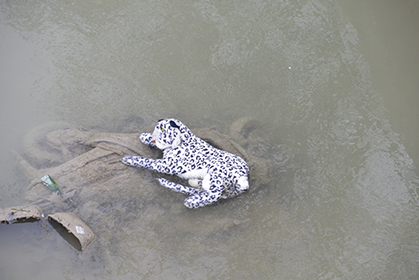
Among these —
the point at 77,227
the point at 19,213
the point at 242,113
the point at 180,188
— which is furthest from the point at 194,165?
the point at 19,213

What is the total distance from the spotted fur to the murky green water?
22 centimetres

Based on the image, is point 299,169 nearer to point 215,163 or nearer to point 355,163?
point 355,163

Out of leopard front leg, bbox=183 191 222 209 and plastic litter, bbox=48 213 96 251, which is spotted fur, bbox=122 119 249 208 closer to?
leopard front leg, bbox=183 191 222 209

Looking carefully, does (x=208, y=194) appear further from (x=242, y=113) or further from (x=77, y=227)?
(x=242, y=113)

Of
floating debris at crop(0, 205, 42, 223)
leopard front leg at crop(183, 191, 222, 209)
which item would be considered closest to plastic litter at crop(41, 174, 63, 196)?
floating debris at crop(0, 205, 42, 223)

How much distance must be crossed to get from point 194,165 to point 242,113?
1.44 meters

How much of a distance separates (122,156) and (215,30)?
3.26 m

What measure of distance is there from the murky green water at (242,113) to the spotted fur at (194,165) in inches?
8.8

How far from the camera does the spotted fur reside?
4344 millimetres

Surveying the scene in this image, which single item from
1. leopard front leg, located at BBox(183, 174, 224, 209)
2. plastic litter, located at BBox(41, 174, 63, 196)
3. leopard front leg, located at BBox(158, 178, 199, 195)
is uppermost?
leopard front leg, located at BBox(183, 174, 224, 209)

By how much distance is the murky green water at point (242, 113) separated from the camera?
409 centimetres

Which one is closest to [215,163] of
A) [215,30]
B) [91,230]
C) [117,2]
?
[91,230]

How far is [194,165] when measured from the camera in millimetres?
4570

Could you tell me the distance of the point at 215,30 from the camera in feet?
21.4
